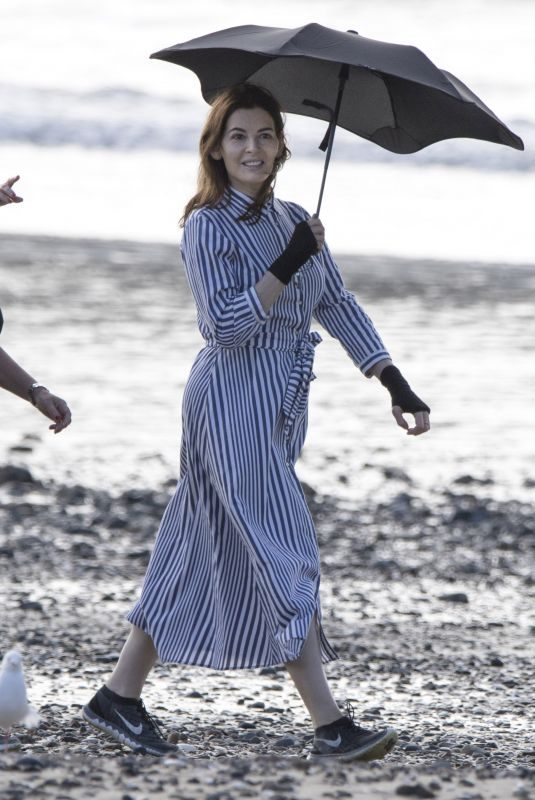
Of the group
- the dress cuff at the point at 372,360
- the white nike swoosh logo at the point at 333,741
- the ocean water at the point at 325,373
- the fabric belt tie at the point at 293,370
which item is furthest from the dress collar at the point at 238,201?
the ocean water at the point at 325,373

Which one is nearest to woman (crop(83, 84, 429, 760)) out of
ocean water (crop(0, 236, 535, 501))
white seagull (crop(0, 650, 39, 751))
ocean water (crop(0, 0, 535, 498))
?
white seagull (crop(0, 650, 39, 751))

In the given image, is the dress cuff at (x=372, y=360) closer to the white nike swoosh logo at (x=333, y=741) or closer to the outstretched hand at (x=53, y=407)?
the outstretched hand at (x=53, y=407)

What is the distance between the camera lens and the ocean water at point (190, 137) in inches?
784

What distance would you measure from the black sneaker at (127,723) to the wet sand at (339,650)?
3.6 inches

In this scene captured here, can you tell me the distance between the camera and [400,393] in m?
4.54

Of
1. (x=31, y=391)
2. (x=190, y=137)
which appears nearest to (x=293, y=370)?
(x=31, y=391)

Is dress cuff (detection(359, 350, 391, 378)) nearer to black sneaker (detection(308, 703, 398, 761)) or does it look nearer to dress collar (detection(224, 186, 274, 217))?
dress collar (detection(224, 186, 274, 217))

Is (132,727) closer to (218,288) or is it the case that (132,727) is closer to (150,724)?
(150,724)

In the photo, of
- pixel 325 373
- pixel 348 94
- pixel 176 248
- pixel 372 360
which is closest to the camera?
pixel 372 360

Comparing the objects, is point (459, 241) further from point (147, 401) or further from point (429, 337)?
point (147, 401)

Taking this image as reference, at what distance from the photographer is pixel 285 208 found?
4613 millimetres

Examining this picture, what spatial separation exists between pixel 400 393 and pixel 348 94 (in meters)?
1.05

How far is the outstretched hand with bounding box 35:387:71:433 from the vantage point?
4520 millimetres

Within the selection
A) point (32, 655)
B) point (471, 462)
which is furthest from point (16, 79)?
point (32, 655)
